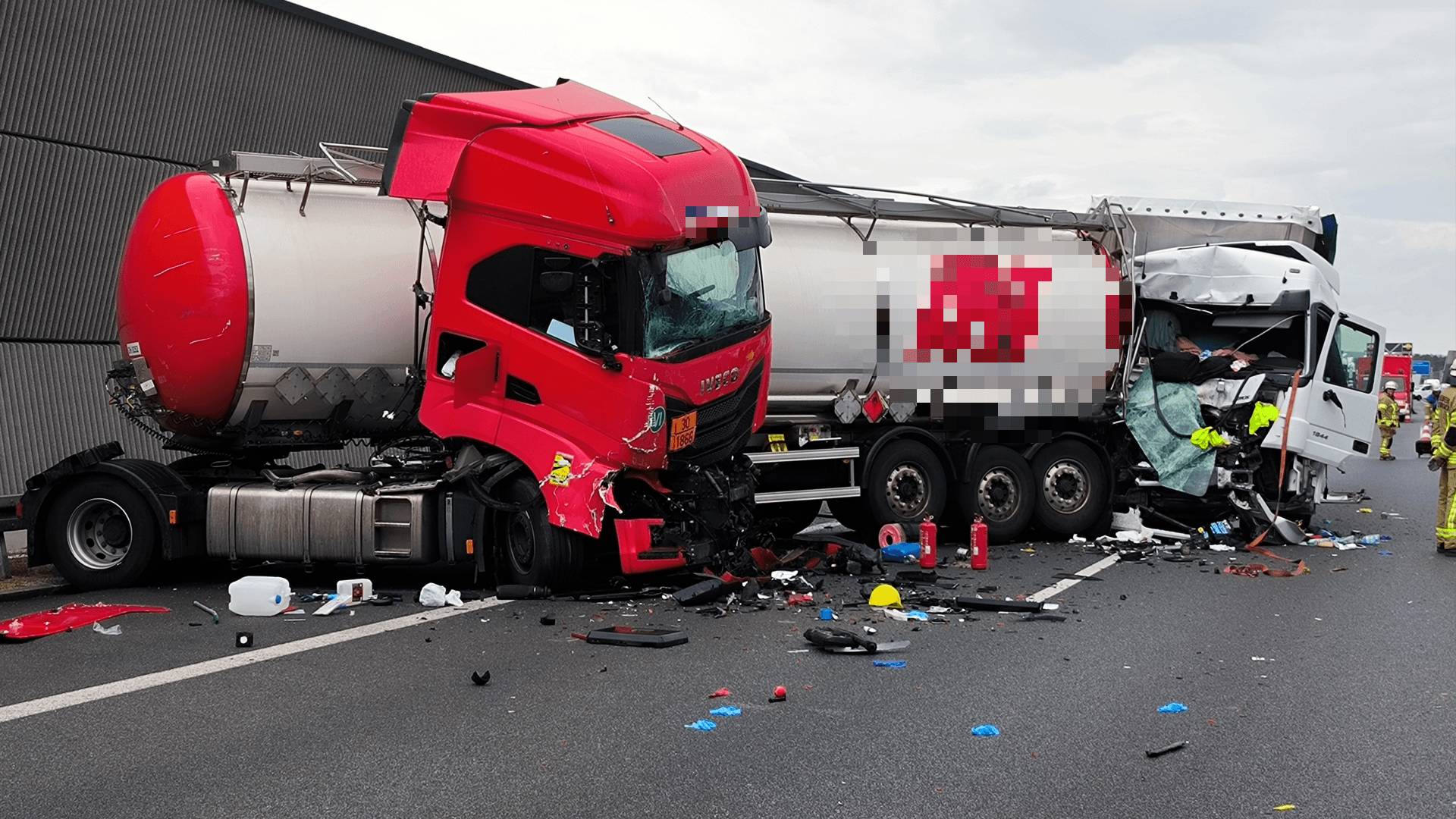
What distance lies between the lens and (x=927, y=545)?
10984 mm

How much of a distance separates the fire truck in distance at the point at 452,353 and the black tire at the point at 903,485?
90.6 inches

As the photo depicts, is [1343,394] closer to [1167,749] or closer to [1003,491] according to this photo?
[1003,491]

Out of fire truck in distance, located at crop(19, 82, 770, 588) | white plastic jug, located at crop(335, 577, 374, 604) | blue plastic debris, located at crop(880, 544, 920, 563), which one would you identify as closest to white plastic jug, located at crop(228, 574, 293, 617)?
white plastic jug, located at crop(335, 577, 374, 604)

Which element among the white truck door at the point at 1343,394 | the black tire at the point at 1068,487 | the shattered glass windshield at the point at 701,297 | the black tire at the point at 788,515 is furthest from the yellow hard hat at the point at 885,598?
the white truck door at the point at 1343,394

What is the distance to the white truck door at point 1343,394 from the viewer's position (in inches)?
518

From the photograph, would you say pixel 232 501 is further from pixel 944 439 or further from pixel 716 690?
pixel 944 439

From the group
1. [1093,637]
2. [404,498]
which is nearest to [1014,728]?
[1093,637]

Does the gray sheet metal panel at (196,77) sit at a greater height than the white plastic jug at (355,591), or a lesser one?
greater

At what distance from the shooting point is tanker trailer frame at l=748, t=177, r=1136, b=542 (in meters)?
11.9

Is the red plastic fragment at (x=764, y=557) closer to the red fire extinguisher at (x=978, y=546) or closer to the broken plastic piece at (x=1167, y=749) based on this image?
the red fire extinguisher at (x=978, y=546)

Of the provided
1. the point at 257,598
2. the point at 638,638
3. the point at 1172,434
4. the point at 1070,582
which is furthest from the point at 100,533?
the point at 1172,434

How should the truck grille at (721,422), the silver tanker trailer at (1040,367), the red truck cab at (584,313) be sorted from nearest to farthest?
the red truck cab at (584,313) < the truck grille at (721,422) < the silver tanker trailer at (1040,367)

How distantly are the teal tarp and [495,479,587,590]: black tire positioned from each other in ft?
23.0

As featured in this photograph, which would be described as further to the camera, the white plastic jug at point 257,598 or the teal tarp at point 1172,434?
the teal tarp at point 1172,434
